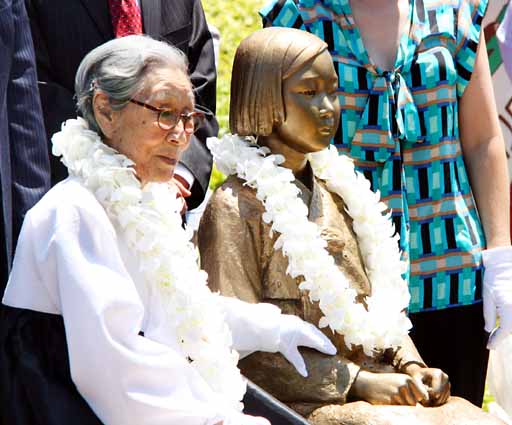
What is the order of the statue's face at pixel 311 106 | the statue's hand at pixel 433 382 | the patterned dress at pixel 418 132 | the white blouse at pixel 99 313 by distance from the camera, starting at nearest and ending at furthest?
the white blouse at pixel 99 313, the statue's hand at pixel 433 382, the statue's face at pixel 311 106, the patterned dress at pixel 418 132

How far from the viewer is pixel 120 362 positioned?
3834mm

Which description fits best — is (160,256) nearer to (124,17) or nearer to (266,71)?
(266,71)

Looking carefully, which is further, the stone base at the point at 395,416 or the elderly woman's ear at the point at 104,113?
the stone base at the point at 395,416

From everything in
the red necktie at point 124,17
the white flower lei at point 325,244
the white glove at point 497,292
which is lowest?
the white glove at point 497,292

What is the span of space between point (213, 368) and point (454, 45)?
182 cm

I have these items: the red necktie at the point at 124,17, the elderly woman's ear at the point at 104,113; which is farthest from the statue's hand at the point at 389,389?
the red necktie at the point at 124,17

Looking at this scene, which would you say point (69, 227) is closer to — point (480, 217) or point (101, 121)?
point (101, 121)

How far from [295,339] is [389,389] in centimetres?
32

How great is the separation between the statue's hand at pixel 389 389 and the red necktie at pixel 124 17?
→ 58.6 inches

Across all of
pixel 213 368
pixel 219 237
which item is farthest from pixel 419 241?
pixel 213 368

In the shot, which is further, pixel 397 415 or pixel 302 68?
pixel 302 68

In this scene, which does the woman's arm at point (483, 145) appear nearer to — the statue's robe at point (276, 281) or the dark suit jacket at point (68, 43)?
the statue's robe at point (276, 281)

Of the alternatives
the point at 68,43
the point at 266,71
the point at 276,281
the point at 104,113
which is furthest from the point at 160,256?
the point at 68,43

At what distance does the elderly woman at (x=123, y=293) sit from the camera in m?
3.84
